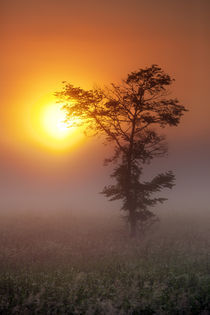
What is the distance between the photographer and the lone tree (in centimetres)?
1780

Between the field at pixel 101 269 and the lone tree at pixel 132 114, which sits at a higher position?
the lone tree at pixel 132 114

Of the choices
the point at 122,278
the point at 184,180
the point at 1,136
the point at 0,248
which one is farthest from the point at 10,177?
the point at 122,278

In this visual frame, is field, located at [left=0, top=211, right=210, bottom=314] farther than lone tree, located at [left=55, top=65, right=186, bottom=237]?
No

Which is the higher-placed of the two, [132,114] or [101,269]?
[132,114]

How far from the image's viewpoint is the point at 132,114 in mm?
18750

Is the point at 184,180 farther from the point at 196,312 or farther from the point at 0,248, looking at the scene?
the point at 196,312

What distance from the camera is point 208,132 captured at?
6481cm

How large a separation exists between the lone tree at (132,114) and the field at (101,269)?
124 inches

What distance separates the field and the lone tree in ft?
10.3

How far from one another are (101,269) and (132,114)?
393 inches

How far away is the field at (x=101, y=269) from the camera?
8.63m

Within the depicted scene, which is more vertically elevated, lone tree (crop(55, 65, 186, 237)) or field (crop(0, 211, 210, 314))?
lone tree (crop(55, 65, 186, 237))

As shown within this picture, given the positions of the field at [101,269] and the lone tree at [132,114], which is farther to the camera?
the lone tree at [132,114]

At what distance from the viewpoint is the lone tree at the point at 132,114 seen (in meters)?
17.8
